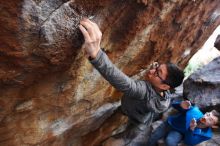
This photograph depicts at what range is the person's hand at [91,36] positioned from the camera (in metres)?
2.74

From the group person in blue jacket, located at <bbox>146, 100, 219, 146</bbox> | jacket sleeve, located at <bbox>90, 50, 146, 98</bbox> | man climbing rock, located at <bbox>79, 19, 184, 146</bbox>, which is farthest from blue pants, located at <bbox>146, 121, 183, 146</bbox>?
jacket sleeve, located at <bbox>90, 50, 146, 98</bbox>

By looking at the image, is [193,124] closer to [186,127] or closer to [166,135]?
[186,127]

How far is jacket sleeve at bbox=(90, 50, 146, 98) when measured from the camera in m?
2.86

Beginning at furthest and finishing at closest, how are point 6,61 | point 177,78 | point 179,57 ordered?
point 179,57, point 177,78, point 6,61

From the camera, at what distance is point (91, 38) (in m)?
2.75

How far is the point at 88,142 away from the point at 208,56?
38.3ft

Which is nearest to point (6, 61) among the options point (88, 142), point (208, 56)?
point (88, 142)

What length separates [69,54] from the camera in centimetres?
297

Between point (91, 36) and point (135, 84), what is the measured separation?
Result: 91 centimetres

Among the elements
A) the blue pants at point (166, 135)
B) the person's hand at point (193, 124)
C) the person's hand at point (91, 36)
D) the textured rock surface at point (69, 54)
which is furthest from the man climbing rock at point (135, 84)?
the person's hand at point (193, 124)

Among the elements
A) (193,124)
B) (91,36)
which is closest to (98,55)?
(91,36)

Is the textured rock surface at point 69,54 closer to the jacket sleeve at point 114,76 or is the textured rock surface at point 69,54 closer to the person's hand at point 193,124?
the jacket sleeve at point 114,76

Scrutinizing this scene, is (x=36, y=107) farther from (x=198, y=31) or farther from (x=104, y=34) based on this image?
(x=198, y=31)

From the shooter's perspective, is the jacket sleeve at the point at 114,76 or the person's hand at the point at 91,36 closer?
the person's hand at the point at 91,36
